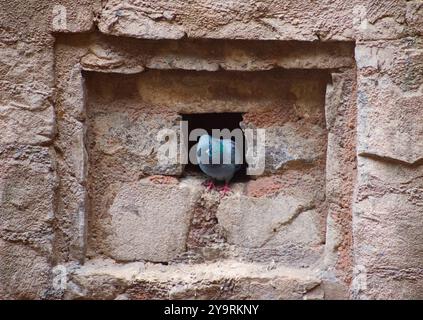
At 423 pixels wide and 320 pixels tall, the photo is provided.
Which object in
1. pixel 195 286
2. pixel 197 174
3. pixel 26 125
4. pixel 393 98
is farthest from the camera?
pixel 197 174

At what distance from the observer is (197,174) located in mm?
2520

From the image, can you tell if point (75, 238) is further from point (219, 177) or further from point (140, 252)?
point (219, 177)

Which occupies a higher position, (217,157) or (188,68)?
(188,68)

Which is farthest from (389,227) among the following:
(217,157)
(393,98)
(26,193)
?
(26,193)

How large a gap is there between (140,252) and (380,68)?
→ 1059 millimetres

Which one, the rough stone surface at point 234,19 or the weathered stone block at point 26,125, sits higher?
the rough stone surface at point 234,19

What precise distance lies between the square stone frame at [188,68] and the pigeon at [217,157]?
0.30 m

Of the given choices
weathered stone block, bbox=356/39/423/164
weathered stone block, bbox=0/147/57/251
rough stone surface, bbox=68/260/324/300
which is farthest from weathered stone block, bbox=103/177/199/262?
weathered stone block, bbox=356/39/423/164

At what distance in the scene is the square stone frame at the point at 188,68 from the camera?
7.28ft

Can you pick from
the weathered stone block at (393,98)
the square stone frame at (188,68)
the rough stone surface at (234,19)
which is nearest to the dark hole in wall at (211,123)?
the square stone frame at (188,68)

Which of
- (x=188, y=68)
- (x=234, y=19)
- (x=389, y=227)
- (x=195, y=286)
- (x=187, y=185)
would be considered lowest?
(x=195, y=286)

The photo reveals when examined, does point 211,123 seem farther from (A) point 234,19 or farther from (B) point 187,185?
(A) point 234,19

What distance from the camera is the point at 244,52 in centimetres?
223

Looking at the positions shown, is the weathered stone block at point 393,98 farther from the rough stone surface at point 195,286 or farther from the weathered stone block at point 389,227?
the rough stone surface at point 195,286
